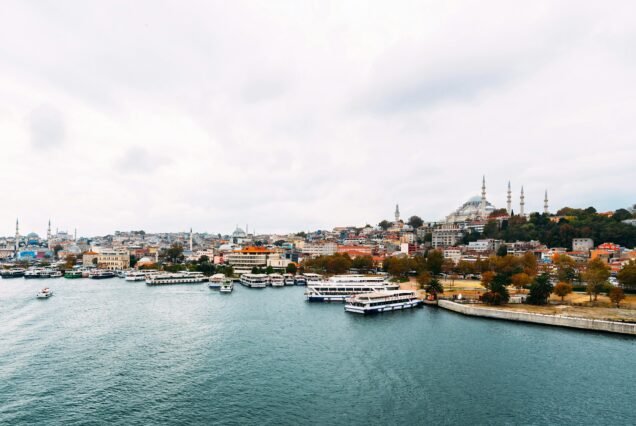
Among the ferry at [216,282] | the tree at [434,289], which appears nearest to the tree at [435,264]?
the tree at [434,289]

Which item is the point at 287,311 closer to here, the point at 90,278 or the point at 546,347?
the point at 546,347

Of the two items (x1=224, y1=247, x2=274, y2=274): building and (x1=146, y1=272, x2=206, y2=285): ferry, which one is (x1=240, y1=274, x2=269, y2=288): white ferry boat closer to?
(x1=146, y1=272, x2=206, y2=285): ferry

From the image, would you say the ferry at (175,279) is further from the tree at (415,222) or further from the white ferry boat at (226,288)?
the tree at (415,222)

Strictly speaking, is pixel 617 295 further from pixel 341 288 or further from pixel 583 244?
pixel 583 244

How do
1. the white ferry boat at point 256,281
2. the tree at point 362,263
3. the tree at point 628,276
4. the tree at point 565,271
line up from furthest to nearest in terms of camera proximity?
the tree at point 362,263 < the white ferry boat at point 256,281 < the tree at point 565,271 < the tree at point 628,276

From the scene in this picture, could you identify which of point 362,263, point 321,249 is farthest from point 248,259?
point 321,249

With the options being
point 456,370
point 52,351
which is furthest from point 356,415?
point 52,351

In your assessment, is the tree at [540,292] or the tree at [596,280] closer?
the tree at [540,292]
